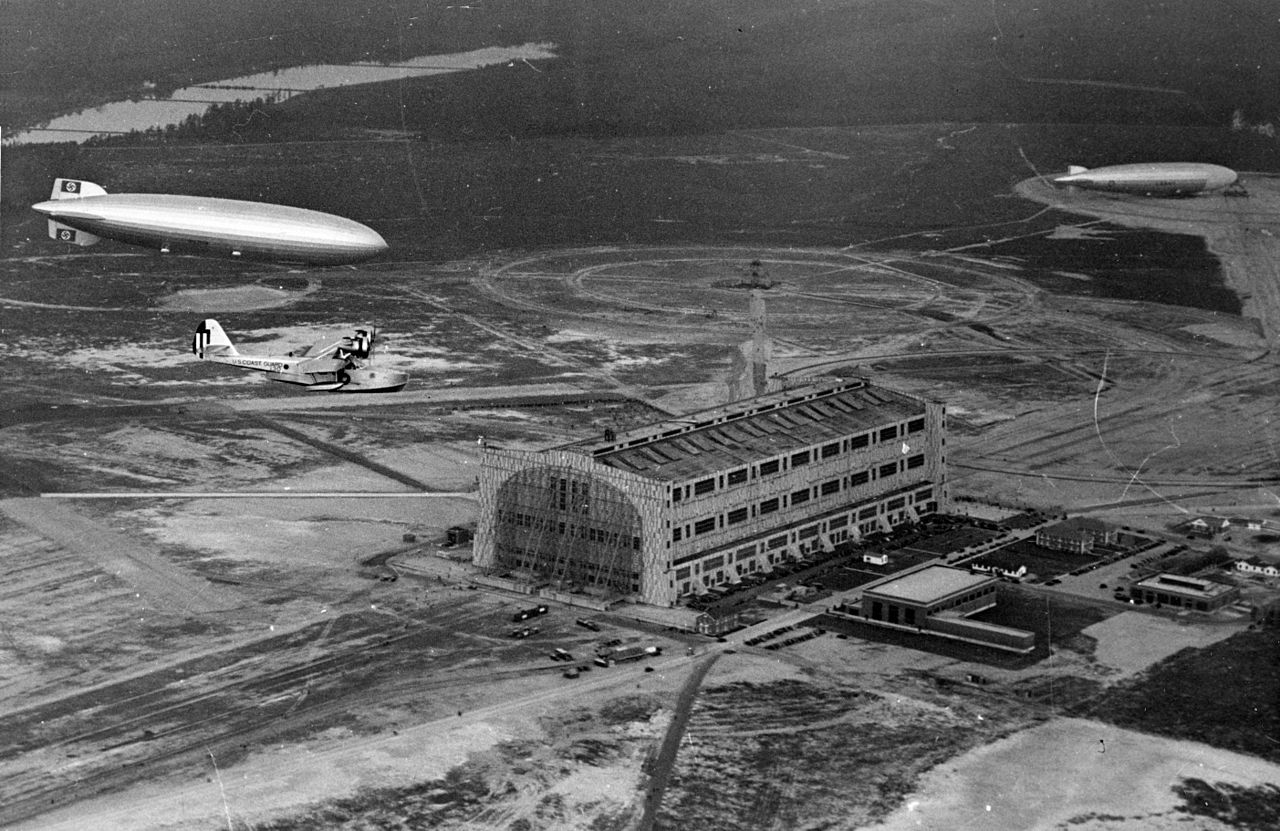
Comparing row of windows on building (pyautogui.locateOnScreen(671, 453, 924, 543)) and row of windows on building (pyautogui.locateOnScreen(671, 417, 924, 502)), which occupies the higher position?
row of windows on building (pyautogui.locateOnScreen(671, 417, 924, 502))

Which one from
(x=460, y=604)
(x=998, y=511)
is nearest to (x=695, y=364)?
(x=998, y=511)

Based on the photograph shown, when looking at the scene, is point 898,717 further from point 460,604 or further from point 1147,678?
point 460,604

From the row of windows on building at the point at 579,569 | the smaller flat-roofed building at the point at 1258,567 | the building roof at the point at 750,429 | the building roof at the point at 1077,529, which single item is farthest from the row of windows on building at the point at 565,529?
the smaller flat-roofed building at the point at 1258,567

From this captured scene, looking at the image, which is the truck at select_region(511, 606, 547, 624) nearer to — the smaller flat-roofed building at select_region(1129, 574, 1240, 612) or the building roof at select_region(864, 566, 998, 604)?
the building roof at select_region(864, 566, 998, 604)

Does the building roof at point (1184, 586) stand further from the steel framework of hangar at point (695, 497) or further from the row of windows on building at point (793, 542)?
the steel framework of hangar at point (695, 497)


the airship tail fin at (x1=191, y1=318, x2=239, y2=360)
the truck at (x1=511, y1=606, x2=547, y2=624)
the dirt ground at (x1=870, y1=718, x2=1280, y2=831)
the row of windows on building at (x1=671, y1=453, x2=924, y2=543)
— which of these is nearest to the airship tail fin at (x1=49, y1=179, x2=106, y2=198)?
the airship tail fin at (x1=191, y1=318, x2=239, y2=360)

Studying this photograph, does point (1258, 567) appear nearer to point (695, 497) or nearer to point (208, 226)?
point (695, 497)
